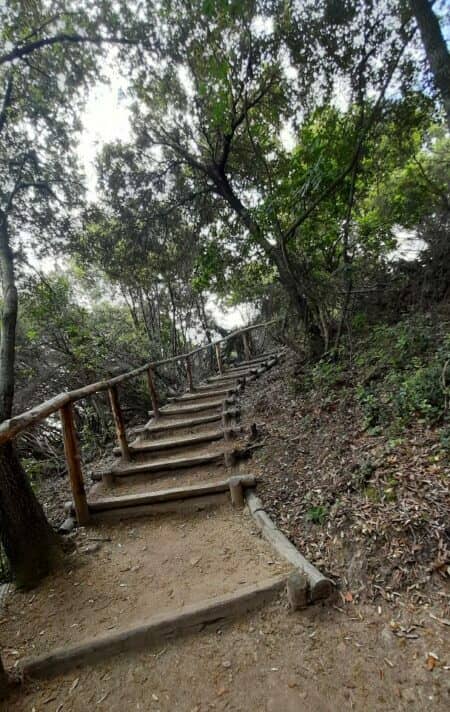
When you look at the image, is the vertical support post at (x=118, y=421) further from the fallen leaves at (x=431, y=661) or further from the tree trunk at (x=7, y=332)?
the fallen leaves at (x=431, y=661)

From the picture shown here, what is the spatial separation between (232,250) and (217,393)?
9.39ft

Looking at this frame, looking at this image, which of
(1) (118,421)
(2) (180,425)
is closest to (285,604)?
(1) (118,421)

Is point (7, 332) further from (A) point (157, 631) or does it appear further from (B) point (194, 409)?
(A) point (157, 631)

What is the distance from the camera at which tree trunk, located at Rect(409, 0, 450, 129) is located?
3.29 meters

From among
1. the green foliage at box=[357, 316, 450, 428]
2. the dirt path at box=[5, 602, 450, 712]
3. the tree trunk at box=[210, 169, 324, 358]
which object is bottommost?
the dirt path at box=[5, 602, 450, 712]

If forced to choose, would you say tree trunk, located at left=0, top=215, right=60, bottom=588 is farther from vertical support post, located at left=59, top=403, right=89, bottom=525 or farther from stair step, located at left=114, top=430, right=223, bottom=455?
stair step, located at left=114, top=430, right=223, bottom=455

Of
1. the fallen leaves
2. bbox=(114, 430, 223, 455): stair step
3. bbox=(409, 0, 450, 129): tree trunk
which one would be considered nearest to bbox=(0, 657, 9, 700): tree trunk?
the fallen leaves

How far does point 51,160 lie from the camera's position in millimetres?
4336

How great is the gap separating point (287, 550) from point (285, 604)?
1.11ft

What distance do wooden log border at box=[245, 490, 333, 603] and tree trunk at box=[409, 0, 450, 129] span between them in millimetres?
4742

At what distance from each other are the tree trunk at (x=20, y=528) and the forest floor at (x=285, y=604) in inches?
4.8

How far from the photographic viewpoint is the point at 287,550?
1.99 metres

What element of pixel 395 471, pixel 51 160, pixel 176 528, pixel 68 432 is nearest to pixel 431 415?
pixel 395 471

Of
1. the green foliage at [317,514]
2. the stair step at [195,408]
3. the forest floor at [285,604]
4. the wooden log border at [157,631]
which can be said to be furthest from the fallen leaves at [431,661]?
the stair step at [195,408]
